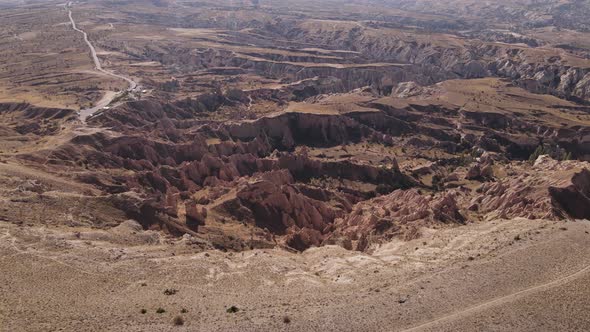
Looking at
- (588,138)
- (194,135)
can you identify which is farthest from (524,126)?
(194,135)

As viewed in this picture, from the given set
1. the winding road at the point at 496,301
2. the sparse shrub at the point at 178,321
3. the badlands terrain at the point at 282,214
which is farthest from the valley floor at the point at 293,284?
the sparse shrub at the point at 178,321

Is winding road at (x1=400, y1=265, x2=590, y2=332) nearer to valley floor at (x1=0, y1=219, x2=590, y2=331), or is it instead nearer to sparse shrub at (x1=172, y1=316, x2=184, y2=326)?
valley floor at (x1=0, y1=219, x2=590, y2=331)

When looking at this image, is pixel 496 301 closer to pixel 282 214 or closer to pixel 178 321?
pixel 178 321

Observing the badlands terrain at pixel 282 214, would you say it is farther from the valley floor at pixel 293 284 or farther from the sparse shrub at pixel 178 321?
the valley floor at pixel 293 284

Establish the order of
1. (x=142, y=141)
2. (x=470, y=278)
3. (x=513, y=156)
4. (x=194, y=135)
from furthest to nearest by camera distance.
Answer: (x=513, y=156) → (x=194, y=135) → (x=142, y=141) → (x=470, y=278)

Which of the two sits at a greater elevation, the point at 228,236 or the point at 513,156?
the point at 228,236

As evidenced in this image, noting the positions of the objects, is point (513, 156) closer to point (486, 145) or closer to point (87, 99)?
point (486, 145)

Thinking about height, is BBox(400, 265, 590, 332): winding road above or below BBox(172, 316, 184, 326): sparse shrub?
above

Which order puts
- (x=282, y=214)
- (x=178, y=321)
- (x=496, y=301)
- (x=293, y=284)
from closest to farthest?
(x=178, y=321) → (x=496, y=301) → (x=293, y=284) → (x=282, y=214)

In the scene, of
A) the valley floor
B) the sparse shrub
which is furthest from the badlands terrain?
the valley floor

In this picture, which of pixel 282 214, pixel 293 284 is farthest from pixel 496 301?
pixel 282 214

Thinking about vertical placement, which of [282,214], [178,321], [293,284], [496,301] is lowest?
[282,214]
